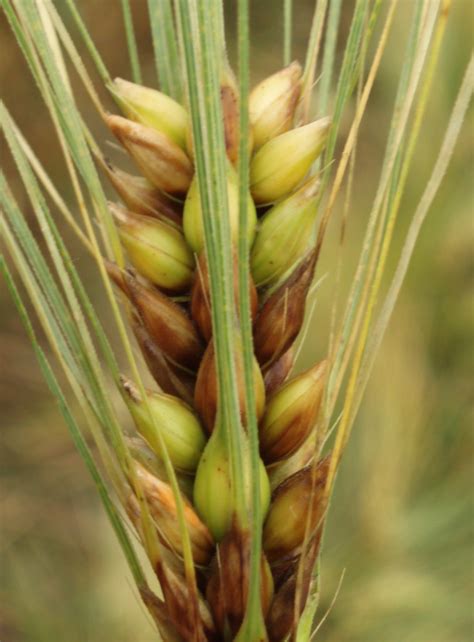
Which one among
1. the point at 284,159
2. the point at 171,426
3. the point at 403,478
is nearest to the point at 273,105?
the point at 284,159

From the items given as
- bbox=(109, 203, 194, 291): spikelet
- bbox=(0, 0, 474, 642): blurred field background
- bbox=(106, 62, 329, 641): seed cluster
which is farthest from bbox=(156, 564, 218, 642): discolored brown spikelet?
bbox=(0, 0, 474, 642): blurred field background

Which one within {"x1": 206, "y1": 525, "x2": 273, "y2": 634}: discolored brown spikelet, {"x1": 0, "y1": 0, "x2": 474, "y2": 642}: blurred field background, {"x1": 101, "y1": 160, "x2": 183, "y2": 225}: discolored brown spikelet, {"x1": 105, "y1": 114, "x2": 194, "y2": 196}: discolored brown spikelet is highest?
{"x1": 105, "y1": 114, "x2": 194, "y2": 196}: discolored brown spikelet

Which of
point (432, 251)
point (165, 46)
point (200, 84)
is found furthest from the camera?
point (432, 251)

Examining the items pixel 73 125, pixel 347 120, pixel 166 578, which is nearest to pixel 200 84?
pixel 73 125

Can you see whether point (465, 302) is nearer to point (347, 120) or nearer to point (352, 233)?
point (352, 233)

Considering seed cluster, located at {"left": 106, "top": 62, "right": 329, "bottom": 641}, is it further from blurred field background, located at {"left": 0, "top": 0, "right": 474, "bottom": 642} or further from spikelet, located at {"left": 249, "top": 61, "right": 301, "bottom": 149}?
blurred field background, located at {"left": 0, "top": 0, "right": 474, "bottom": 642}

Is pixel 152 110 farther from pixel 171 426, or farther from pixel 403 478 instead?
pixel 403 478

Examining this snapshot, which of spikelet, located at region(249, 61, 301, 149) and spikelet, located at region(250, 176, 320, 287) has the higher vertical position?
spikelet, located at region(249, 61, 301, 149)

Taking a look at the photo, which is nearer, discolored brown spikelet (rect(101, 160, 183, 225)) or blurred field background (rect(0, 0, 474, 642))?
discolored brown spikelet (rect(101, 160, 183, 225))
